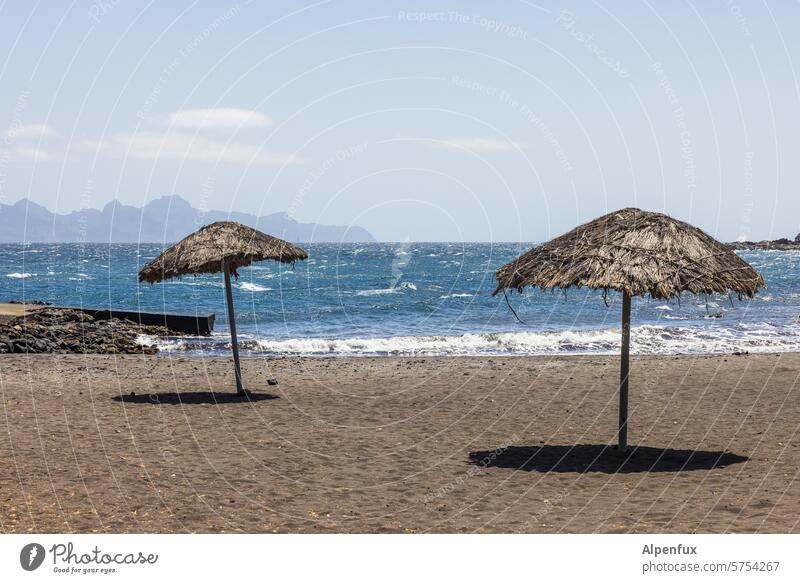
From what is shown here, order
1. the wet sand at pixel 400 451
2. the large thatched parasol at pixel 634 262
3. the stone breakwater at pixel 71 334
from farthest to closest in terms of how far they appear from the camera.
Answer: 1. the stone breakwater at pixel 71 334
2. the large thatched parasol at pixel 634 262
3. the wet sand at pixel 400 451

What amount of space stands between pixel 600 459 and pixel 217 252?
8.38 m

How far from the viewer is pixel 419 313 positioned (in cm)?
4831

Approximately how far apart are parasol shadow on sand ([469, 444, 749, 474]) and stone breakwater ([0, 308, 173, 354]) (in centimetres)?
1754

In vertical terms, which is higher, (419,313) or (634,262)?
(634,262)

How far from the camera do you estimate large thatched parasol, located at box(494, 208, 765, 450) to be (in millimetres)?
10930

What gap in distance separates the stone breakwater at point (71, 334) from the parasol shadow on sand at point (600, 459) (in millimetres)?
17538

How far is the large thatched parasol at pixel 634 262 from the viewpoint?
10930 mm
